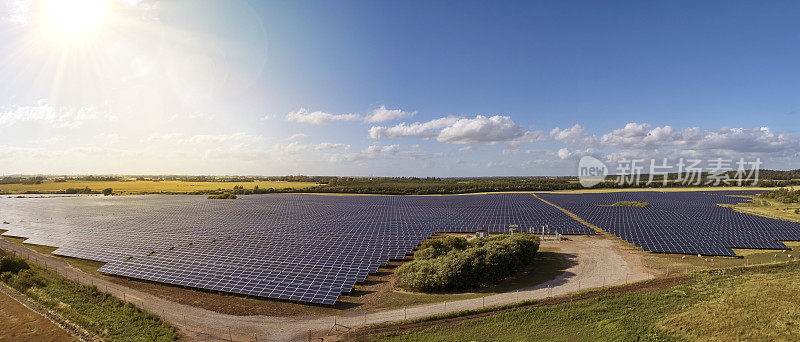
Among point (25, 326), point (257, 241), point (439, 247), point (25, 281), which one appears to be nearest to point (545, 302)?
point (439, 247)

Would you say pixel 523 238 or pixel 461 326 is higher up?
pixel 523 238

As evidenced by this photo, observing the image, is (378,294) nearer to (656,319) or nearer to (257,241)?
(656,319)

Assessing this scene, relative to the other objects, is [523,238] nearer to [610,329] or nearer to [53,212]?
[610,329]

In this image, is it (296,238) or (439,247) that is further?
(296,238)

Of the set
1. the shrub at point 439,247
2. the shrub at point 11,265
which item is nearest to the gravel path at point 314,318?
the shrub at point 11,265

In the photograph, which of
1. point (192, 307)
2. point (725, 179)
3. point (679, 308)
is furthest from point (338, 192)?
point (725, 179)

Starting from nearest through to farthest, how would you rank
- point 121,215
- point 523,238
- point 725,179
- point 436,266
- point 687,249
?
point 436,266
point 523,238
point 687,249
point 121,215
point 725,179

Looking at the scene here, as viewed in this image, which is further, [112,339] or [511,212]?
[511,212]
